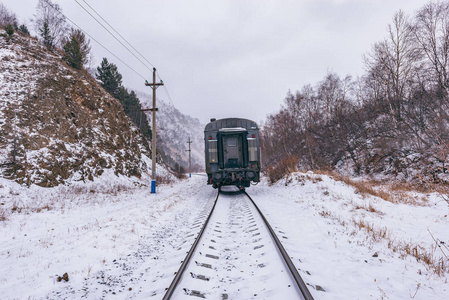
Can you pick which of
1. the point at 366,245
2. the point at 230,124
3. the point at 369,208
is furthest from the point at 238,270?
the point at 230,124

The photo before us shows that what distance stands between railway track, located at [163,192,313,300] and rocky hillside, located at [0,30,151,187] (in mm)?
10691

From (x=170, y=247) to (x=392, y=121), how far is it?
73.0ft

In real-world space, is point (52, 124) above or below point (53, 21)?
below

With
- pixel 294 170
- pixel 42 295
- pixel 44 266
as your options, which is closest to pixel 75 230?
pixel 44 266

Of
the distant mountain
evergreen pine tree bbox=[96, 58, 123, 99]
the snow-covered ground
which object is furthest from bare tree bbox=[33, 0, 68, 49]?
the distant mountain

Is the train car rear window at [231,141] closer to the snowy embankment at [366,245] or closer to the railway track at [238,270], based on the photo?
the snowy embankment at [366,245]

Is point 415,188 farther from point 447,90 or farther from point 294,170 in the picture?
point 447,90

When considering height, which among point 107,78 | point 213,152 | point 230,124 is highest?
point 107,78

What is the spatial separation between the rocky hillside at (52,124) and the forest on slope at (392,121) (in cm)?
1272

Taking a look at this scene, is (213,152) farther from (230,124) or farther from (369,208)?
(369,208)

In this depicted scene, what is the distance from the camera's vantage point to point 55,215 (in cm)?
771

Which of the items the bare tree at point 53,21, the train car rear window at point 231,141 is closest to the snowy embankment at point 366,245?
the train car rear window at point 231,141

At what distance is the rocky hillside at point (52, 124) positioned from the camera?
11.0 meters

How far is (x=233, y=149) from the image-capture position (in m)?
12.6
